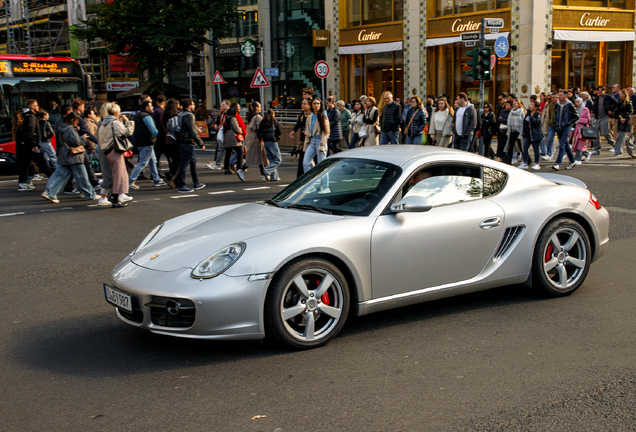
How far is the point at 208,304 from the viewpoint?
4230mm

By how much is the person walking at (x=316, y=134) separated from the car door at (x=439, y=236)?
8.05 metres

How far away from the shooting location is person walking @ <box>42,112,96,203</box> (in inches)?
478

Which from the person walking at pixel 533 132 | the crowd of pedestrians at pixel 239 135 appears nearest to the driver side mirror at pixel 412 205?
the crowd of pedestrians at pixel 239 135

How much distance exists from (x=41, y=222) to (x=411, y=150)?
23.0ft

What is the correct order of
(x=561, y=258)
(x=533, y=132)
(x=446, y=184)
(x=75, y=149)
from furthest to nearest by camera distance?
1. (x=533, y=132)
2. (x=75, y=149)
3. (x=561, y=258)
4. (x=446, y=184)

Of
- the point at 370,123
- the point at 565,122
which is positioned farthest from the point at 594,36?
the point at 370,123

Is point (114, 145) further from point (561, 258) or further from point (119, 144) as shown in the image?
point (561, 258)

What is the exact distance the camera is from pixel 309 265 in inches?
176

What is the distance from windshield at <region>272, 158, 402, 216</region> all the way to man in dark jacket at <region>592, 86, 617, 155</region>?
15864mm

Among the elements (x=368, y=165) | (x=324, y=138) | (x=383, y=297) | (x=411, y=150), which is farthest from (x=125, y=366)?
(x=324, y=138)

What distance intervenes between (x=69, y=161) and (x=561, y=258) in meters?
9.36

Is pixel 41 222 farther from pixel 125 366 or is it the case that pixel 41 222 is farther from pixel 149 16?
pixel 149 16

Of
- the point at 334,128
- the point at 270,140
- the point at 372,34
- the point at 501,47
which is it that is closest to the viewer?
the point at 334,128

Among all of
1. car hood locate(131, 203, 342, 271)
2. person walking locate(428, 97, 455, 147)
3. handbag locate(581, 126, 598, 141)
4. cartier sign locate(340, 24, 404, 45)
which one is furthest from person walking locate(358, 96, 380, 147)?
cartier sign locate(340, 24, 404, 45)
